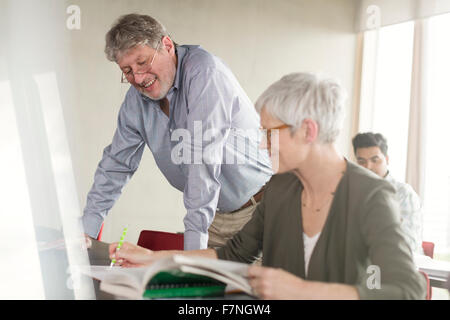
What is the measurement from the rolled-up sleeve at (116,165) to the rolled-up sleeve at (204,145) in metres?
0.36

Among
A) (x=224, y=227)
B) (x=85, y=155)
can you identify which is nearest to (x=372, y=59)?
(x=85, y=155)

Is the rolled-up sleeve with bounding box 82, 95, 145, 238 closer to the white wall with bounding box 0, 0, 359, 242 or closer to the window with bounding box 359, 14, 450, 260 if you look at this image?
the white wall with bounding box 0, 0, 359, 242

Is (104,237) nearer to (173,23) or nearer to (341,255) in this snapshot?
(173,23)

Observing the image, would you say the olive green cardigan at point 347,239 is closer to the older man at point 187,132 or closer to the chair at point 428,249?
the older man at point 187,132

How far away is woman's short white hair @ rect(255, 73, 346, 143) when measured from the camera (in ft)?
3.56

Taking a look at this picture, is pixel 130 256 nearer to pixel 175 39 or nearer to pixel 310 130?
pixel 310 130

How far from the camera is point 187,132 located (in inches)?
68.3

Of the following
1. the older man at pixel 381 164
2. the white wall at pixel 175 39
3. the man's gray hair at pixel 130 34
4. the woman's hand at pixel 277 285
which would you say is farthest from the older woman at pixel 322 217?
the white wall at pixel 175 39

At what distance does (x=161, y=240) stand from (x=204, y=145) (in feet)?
2.81

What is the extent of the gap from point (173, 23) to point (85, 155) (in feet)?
4.88

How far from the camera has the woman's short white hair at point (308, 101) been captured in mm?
1086

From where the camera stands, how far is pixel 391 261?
92cm

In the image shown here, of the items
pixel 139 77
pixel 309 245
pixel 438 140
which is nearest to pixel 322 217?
pixel 309 245

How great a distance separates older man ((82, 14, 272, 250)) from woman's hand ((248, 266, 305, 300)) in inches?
25.2
